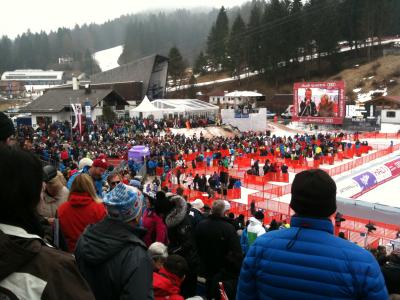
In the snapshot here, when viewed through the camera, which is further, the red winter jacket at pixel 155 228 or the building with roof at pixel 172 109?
the building with roof at pixel 172 109

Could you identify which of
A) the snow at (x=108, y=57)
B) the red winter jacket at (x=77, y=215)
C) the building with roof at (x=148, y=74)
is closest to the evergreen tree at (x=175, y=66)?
the building with roof at (x=148, y=74)

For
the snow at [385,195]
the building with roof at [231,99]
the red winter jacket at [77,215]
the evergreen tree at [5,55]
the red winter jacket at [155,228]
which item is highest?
the evergreen tree at [5,55]

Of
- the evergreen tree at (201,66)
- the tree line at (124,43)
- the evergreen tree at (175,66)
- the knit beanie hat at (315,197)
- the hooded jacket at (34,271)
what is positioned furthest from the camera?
the tree line at (124,43)

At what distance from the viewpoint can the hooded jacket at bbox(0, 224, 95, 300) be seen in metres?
1.36

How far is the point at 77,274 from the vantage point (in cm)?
151

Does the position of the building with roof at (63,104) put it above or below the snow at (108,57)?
below

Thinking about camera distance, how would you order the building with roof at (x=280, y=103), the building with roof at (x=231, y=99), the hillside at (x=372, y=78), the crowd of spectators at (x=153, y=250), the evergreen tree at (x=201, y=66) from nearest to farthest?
1. the crowd of spectators at (x=153, y=250)
2. the building with roof at (x=280, y=103)
3. the building with roof at (x=231, y=99)
4. the hillside at (x=372, y=78)
5. the evergreen tree at (x=201, y=66)

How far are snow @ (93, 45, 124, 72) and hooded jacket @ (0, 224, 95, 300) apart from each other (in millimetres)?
158814

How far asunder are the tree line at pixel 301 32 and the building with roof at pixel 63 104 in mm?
39204

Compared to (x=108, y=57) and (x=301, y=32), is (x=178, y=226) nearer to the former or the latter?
(x=301, y=32)

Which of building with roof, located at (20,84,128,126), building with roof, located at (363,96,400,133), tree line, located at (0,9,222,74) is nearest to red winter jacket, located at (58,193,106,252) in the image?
building with roof, located at (20,84,128,126)

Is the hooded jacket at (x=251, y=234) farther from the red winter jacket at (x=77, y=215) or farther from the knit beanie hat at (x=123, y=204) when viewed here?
the knit beanie hat at (x=123, y=204)

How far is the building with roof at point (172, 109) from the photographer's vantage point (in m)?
39.7

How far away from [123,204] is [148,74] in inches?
2002
